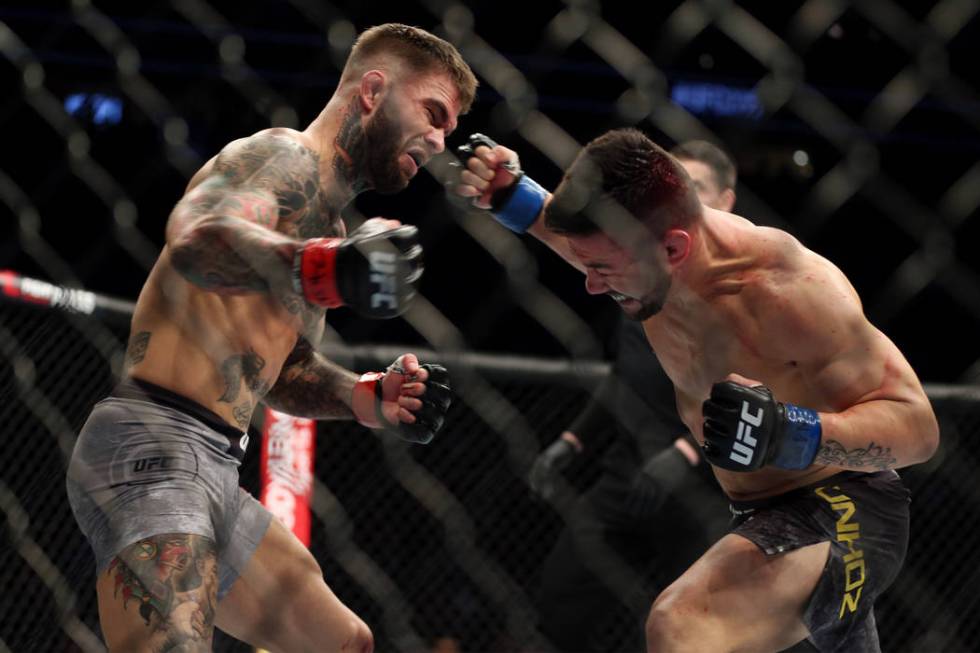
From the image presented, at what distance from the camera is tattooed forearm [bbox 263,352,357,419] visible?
2051mm

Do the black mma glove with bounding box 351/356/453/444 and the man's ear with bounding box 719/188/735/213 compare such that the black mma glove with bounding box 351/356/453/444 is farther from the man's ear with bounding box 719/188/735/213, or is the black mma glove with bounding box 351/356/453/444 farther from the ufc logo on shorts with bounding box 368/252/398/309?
the man's ear with bounding box 719/188/735/213

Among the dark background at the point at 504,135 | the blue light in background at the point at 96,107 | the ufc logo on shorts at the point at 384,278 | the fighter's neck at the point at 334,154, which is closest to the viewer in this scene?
the ufc logo on shorts at the point at 384,278

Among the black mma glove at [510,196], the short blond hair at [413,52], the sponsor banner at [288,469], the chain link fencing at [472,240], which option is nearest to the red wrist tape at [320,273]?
the chain link fencing at [472,240]

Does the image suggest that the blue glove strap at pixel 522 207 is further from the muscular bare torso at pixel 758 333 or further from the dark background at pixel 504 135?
the dark background at pixel 504 135

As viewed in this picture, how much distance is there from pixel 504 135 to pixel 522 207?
2.06m

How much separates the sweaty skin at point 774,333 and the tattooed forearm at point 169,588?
2.41ft

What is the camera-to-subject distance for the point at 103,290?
4406mm

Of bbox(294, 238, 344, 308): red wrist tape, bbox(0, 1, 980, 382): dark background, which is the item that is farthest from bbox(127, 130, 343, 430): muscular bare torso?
bbox(0, 1, 980, 382): dark background

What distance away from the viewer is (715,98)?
481 cm

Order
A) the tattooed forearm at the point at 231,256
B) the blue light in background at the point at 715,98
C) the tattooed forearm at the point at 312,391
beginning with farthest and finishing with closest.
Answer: the blue light in background at the point at 715,98 < the tattooed forearm at the point at 312,391 < the tattooed forearm at the point at 231,256

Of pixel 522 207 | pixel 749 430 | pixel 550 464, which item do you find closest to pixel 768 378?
pixel 749 430

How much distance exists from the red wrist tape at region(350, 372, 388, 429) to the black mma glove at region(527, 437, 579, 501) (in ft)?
3.44

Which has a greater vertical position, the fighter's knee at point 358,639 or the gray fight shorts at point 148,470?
the gray fight shorts at point 148,470

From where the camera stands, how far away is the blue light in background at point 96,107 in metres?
4.50
